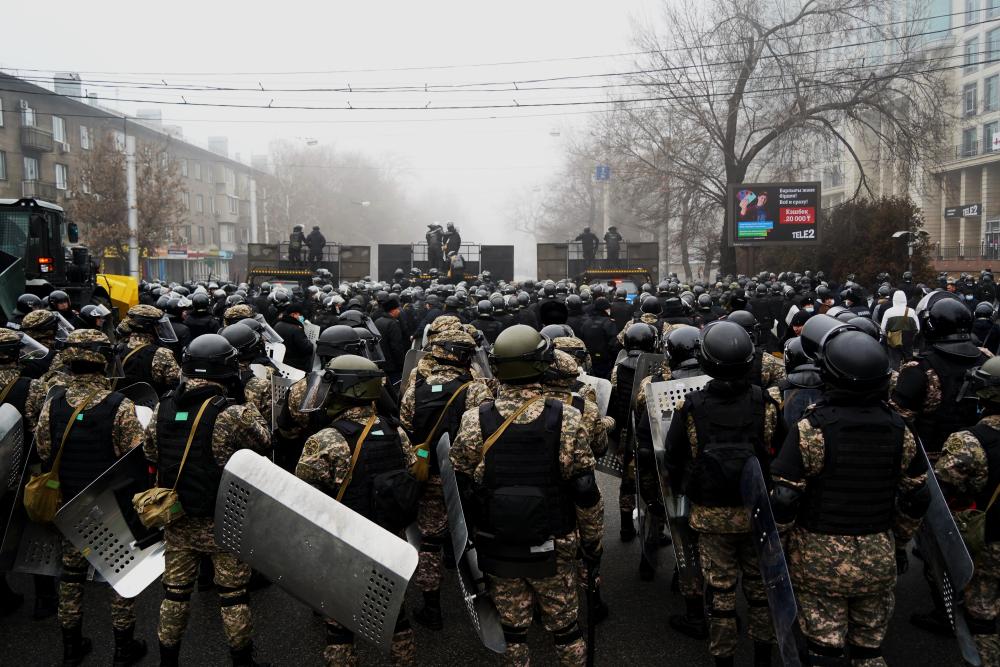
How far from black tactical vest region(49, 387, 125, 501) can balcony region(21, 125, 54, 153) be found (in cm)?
4234

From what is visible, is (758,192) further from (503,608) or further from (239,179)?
(239,179)

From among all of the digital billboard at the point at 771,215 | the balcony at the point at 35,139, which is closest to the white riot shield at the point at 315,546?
the digital billboard at the point at 771,215

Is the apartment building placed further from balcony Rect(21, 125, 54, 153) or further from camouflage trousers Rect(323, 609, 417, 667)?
camouflage trousers Rect(323, 609, 417, 667)

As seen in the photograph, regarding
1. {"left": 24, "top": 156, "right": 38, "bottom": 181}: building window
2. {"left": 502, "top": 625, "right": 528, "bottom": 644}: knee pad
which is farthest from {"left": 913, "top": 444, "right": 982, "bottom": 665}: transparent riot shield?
{"left": 24, "top": 156, "right": 38, "bottom": 181}: building window

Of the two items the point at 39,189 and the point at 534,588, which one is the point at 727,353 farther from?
the point at 39,189

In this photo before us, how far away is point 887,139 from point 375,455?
2872 centimetres

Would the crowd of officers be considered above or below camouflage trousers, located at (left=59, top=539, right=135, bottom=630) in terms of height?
above

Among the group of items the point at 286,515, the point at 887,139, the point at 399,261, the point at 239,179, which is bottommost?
the point at 286,515

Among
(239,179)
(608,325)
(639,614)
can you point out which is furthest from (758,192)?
(239,179)

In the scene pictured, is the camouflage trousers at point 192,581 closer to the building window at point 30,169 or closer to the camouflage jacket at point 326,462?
the camouflage jacket at point 326,462

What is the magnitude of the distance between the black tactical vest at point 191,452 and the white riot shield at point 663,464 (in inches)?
104

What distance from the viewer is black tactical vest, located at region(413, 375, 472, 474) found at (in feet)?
17.1

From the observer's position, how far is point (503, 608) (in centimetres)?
389

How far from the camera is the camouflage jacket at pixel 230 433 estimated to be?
14.2ft
